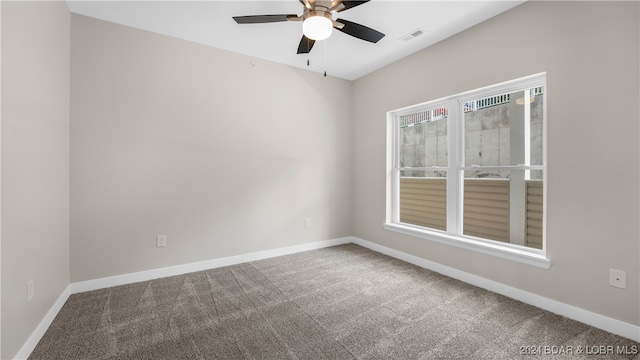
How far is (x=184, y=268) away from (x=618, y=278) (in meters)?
3.85

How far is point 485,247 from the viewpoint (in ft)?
8.54

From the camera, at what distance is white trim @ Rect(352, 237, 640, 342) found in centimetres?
185

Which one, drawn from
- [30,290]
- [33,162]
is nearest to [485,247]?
[30,290]

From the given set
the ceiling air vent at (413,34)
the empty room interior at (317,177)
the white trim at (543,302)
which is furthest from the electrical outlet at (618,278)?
the ceiling air vent at (413,34)

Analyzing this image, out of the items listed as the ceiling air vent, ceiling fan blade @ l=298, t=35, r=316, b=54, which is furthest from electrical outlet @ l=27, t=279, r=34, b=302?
the ceiling air vent

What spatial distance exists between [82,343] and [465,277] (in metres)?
3.29

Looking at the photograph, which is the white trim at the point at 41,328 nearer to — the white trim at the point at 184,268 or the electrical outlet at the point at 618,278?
the white trim at the point at 184,268

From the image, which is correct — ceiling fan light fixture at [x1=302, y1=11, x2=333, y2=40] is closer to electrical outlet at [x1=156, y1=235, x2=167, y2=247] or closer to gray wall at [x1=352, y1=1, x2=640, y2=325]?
gray wall at [x1=352, y1=1, x2=640, y2=325]

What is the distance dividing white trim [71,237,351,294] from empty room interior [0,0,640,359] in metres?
0.02

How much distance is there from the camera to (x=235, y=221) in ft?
11.0

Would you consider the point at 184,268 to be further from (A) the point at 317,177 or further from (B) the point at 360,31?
(B) the point at 360,31

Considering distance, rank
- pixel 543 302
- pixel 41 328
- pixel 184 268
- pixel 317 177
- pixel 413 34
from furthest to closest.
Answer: pixel 317 177
pixel 184 268
pixel 413 34
pixel 543 302
pixel 41 328

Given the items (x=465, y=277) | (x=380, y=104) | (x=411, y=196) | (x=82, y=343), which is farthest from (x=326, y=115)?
(x=82, y=343)

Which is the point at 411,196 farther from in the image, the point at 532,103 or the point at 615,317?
the point at 615,317
